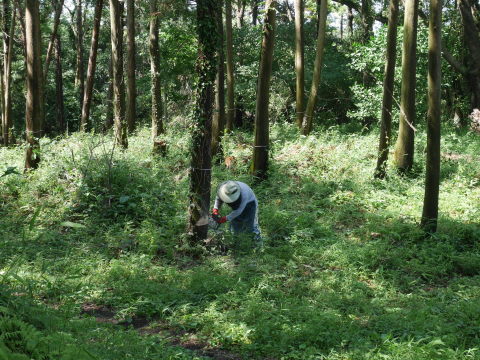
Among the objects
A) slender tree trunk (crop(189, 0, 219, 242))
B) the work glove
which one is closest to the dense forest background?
slender tree trunk (crop(189, 0, 219, 242))

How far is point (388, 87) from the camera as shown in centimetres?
1237

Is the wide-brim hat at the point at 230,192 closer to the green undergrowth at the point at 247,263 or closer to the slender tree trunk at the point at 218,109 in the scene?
the green undergrowth at the point at 247,263

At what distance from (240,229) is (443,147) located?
7.31 m

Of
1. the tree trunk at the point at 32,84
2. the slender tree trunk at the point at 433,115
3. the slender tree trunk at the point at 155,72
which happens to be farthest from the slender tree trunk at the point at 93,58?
the slender tree trunk at the point at 433,115

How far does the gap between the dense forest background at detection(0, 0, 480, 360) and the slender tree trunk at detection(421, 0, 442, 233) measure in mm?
26

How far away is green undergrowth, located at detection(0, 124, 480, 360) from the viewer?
5.02 metres

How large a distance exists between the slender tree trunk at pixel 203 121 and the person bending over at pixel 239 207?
0.49 m

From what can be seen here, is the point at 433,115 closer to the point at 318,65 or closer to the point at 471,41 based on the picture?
the point at 318,65

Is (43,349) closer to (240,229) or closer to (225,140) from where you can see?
(240,229)

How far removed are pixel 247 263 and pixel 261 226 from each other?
7.03ft

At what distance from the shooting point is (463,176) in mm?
12070

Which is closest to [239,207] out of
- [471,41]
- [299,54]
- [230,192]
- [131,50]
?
[230,192]

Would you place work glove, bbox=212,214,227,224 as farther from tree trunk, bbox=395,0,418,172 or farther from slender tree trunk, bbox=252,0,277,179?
tree trunk, bbox=395,0,418,172

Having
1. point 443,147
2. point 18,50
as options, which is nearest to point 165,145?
point 443,147
